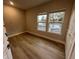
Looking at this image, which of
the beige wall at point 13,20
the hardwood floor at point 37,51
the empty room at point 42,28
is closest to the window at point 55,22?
the empty room at point 42,28

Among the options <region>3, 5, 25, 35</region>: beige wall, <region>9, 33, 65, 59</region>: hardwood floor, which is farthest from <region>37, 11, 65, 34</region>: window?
<region>3, 5, 25, 35</region>: beige wall

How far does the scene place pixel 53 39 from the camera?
4133 mm

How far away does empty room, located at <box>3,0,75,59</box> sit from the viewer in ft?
8.43

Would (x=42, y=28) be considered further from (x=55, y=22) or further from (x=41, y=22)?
(x=55, y=22)

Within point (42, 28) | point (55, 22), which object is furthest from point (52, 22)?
point (42, 28)

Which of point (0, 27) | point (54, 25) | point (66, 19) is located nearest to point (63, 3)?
point (66, 19)

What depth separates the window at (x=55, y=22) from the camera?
12.4 ft

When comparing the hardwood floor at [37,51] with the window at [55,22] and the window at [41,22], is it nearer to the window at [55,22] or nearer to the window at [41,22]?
the window at [55,22]

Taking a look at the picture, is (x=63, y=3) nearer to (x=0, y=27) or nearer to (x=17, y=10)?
(x=0, y=27)

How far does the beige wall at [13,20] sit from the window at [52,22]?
2230mm

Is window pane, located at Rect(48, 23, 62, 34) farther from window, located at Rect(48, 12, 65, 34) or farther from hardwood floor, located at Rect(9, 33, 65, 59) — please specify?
hardwood floor, located at Rect(9, 33, 65, 59)

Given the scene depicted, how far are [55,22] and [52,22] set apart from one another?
0.23 meters

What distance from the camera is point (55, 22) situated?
410cm

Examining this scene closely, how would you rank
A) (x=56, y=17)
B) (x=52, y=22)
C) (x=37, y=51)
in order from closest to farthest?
(x=37, y=51), (x=56, y=17), (x=52, y=22)
